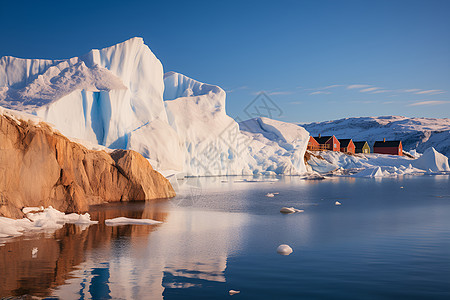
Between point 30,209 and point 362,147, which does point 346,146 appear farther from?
point 30,209

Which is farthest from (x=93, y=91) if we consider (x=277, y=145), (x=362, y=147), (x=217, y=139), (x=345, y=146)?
(x=362, y=147)

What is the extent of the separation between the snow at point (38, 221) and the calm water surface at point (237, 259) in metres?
0.68

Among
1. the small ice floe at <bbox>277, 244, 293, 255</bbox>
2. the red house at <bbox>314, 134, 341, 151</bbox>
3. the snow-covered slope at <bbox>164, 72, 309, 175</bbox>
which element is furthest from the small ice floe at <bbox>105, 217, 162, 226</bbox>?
the red house at <bbox>314, 134, 341, 151</bbox>

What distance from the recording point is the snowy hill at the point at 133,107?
35.4 metres

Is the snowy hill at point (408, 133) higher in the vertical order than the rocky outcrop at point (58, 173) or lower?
higher

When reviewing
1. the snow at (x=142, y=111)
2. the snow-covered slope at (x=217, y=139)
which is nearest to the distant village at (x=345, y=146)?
the snow-covered slope at (x=217, y=139)

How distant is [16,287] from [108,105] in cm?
3116

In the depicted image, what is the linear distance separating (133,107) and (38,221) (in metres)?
28.2

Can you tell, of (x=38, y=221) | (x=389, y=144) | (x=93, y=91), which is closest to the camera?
(x=38, y=221)

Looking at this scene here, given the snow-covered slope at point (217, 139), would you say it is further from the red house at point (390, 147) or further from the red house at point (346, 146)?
the red house at point (390, 147)

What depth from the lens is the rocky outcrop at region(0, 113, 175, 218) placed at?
14.7 metres

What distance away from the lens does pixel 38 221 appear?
14031mm

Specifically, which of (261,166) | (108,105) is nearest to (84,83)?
(108,105)

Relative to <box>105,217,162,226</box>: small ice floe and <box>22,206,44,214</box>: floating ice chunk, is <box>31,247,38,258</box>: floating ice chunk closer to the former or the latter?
<box>105,217,162,226</box>: small ice floe
